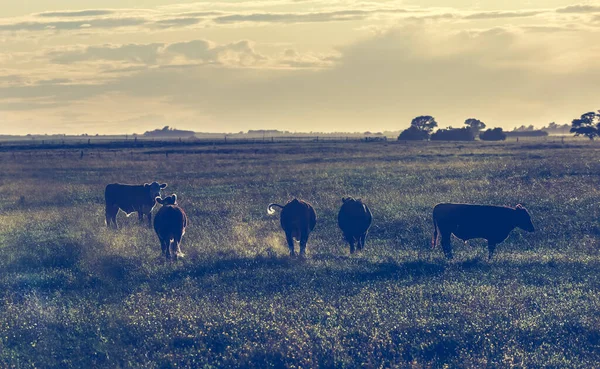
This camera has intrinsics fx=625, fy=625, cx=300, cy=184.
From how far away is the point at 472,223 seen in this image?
15.4m

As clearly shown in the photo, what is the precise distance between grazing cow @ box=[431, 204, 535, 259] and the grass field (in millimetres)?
506

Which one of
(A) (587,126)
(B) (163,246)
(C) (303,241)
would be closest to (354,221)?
(C) (303,241)

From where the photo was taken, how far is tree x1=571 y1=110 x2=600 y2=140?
11050 cm

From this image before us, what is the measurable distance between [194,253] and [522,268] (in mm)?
7906

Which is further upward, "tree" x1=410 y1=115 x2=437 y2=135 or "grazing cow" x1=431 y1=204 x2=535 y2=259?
"tree" x1=410 y1=115 x2=437 y2=135

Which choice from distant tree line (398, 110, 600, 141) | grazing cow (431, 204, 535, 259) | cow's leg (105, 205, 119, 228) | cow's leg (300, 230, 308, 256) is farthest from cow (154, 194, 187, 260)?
distant tree line (398, 110, 600, 141)

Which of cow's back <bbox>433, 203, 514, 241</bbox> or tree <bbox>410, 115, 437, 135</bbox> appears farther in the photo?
tree <bbox>410, 115, 437, 135</bbox>

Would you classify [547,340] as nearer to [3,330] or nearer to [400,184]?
[3,330]

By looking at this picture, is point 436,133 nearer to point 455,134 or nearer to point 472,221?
point 455,134

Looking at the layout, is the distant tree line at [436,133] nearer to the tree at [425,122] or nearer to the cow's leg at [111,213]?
the tree at [425,122]

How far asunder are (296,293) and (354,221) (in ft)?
15.1

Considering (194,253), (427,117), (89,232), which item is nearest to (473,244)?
→ (194,253)

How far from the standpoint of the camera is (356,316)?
10.5 metres

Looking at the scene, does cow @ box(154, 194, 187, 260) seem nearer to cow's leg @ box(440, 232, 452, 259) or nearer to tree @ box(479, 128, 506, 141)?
cow's leg @ box(440, 232, 452, 259)
